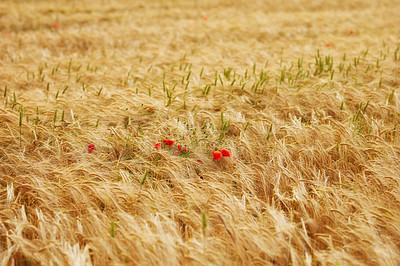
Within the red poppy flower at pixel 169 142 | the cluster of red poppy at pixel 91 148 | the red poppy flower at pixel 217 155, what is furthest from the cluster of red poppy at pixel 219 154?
the cluster of red poppy at pixel 91 148

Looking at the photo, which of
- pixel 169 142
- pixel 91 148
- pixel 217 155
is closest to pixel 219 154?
pixel 217 155

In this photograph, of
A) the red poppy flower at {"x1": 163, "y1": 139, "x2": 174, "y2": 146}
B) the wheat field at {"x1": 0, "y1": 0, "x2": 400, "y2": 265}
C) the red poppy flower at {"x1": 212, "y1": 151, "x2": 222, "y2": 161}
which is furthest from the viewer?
the red poppy flower at {"x1": 163, "y1": 139, "x2": 174, "y2": 146}

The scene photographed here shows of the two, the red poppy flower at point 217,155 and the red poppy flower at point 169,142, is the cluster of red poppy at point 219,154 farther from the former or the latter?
the red poppy flower at point 169,142

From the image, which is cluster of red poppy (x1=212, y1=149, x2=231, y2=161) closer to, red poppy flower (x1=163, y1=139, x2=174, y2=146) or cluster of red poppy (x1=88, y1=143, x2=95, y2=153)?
red poppy flower (x1=163, y1=139, x2=174, y2=146)

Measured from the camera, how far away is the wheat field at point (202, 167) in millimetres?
1551

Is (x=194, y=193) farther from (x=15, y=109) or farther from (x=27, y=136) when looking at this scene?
(x=15, y=109)

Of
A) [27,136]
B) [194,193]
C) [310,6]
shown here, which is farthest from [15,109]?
[310,6]

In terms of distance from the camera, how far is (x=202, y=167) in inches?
89.7

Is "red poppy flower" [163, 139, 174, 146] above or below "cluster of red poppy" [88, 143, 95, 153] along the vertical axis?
above

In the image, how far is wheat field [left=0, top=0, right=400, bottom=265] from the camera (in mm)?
1551

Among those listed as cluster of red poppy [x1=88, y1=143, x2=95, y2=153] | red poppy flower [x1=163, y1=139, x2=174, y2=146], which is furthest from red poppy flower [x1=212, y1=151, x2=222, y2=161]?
cluster of red poppy [x1=88, y1=143, x2=95, y2=153]

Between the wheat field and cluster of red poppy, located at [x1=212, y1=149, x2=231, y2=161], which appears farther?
cluster of red poppy, located at [x1=212, y1=149, x2=231, y2=161]

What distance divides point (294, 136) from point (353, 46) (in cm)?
414

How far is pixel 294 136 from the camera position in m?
2.46
